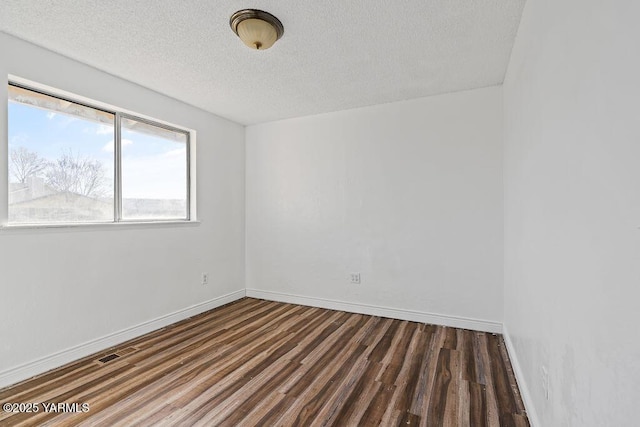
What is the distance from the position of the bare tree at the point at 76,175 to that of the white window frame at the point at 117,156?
0.14m

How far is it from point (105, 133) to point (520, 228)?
11.7 feet

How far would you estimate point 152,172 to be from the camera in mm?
3221

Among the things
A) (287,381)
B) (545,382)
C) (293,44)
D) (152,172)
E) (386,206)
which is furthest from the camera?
(386,206)

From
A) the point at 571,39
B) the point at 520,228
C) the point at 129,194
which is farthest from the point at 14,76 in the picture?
the point at 520,228

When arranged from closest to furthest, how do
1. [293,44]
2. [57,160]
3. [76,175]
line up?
[293,44], [57,160], [76,175]

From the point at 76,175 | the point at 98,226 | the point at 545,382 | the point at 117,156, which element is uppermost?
the point at 117,156

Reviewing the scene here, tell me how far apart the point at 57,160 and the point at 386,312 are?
347 centimetres

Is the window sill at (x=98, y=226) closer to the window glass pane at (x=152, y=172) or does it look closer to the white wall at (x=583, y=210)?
the window glass pane at (x=152, y=172)

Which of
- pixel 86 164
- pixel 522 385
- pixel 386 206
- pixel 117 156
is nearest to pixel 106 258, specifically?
pixel 86 164

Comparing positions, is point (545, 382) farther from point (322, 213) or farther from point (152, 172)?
point (152, 172)

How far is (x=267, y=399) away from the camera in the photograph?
6.31 ft

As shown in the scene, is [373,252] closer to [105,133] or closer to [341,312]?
[341,312]

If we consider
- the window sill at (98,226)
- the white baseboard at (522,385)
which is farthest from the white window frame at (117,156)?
the white baseboard at (522,385)

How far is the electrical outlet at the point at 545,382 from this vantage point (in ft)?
4.49
